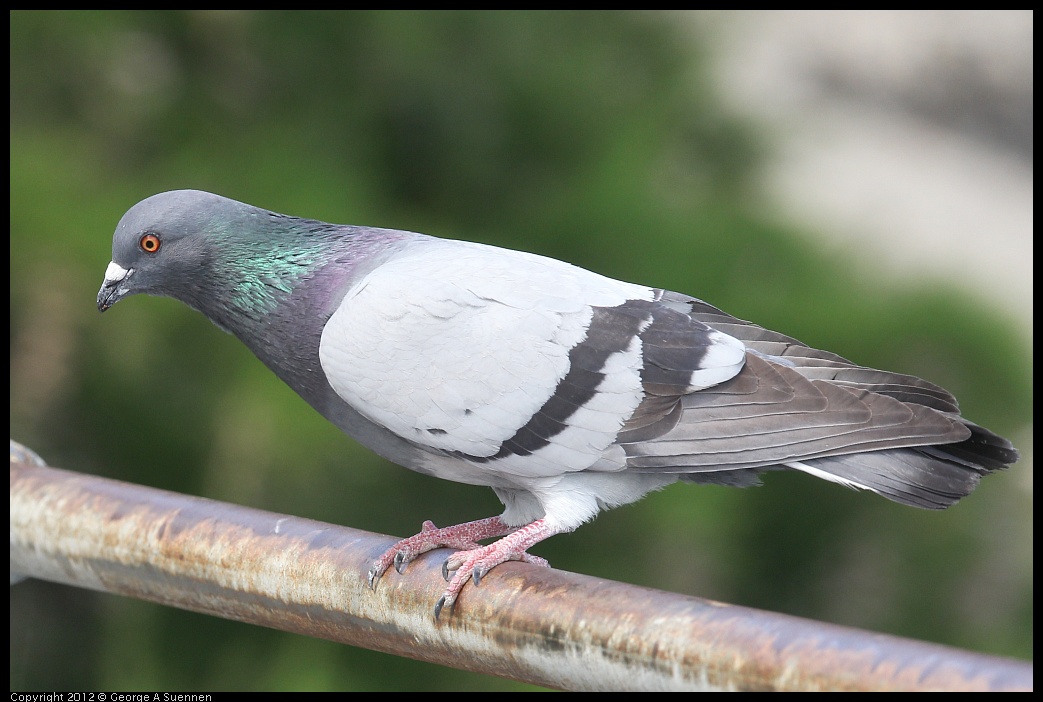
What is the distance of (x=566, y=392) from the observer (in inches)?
64.0

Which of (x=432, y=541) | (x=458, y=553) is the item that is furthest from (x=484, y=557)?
(x=432, y=541)

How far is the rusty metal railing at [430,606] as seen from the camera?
1.06 meters

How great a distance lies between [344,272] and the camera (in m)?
1.73

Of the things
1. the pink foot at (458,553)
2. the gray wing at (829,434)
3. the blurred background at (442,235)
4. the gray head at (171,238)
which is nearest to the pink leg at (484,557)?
the pink foot at (458,553)

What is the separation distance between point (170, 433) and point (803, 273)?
1.76 m

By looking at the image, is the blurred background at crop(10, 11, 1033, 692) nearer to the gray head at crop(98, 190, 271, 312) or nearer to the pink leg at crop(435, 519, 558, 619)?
the gray head at crop(98, 190, 271, 312)

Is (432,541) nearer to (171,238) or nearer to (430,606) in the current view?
(430,606)

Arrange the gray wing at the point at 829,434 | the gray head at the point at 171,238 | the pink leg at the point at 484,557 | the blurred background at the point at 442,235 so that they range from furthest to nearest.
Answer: the blurred background at the point at 442,235 < the gray head at the point at 171,238 < the gray wing at the point at 829,434 < the pink leg at the point at 484,557

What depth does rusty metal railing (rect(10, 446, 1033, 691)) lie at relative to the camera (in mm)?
1061

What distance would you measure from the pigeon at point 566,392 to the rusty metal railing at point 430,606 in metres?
0.10

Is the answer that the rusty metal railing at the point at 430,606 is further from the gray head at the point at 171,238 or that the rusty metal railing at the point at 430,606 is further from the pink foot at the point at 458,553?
the gray head at the point at 171,238

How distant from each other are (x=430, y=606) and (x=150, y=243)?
0.83m
